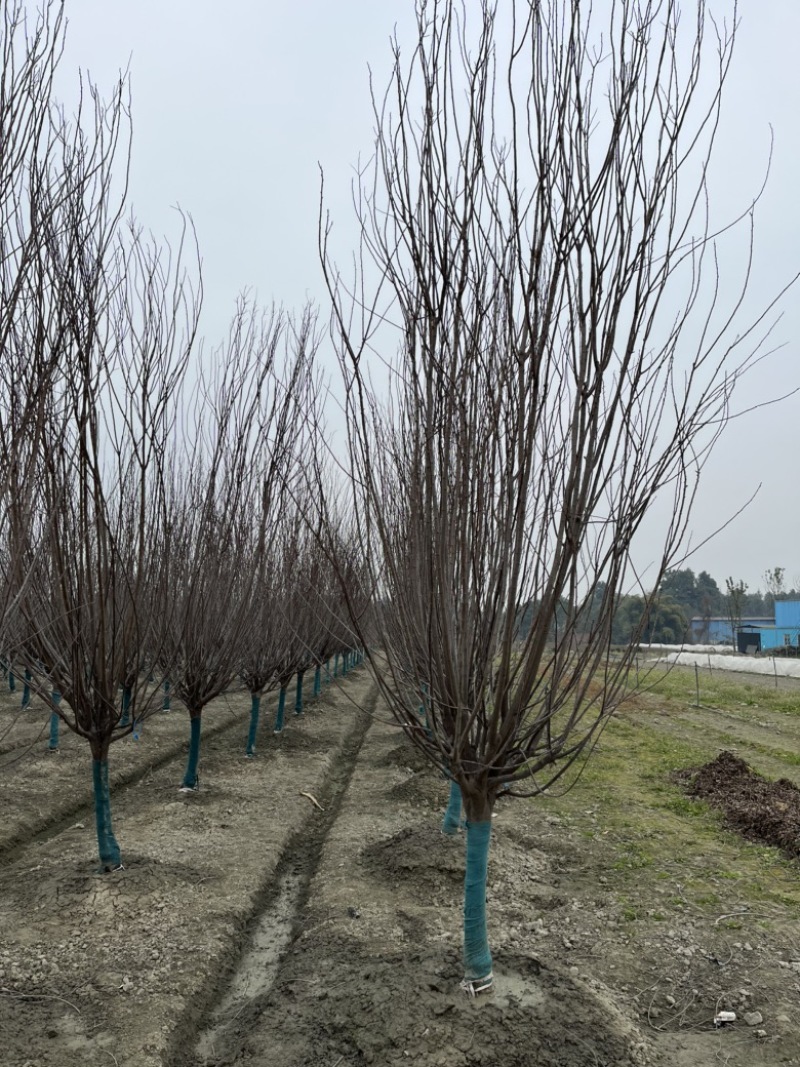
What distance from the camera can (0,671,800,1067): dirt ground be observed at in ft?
10.8

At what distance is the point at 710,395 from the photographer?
Answer: 2.94 metres

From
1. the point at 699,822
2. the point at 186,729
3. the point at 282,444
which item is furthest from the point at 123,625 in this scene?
the point at 186,729

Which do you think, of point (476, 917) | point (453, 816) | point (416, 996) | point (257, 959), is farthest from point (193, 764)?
point (476, 917)

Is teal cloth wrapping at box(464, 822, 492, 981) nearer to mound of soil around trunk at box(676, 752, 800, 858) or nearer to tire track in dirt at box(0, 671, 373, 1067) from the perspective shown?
tire track in dirt at box(0, 671, 373, 1067)

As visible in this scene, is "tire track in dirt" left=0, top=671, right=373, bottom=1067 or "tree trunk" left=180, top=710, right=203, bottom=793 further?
"tree trunk" left=180, top=710, right=203, bottom=793

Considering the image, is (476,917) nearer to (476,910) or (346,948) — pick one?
(476,910)

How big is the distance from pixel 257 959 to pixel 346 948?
65 cm

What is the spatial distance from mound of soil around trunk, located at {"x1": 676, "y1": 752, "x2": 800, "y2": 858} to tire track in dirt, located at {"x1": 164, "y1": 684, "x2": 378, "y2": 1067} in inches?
154

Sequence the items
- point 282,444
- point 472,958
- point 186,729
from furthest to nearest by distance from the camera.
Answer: point 186,729
point 282,444
point 472,958

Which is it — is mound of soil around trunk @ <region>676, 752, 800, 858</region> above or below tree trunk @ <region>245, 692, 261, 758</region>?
below

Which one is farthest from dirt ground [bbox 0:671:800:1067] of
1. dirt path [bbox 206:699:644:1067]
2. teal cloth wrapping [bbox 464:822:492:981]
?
teal cloth wrapping [bbox 464:822:492:981]

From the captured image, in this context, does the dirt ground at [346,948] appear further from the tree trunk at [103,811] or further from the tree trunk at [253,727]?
the tree trunk at [253,727]

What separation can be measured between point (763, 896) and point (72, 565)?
5.26 meters

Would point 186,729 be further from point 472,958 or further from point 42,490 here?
point 472,958
